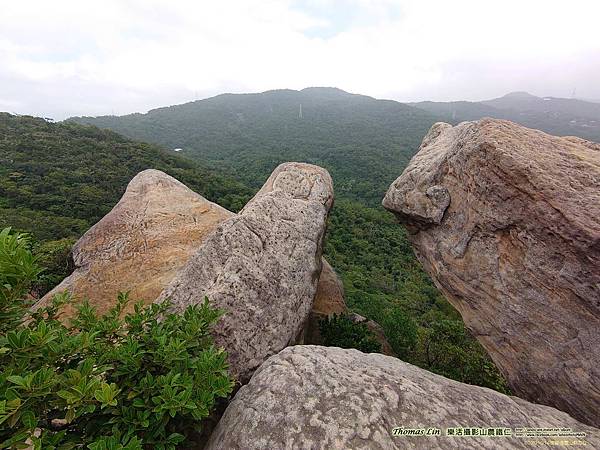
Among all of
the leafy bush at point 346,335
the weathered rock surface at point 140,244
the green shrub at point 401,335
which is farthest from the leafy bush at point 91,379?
the green shrub at point 401,335

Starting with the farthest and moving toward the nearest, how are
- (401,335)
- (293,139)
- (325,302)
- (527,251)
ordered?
(293,139) < (401,335) < (325,302) < (527,251)

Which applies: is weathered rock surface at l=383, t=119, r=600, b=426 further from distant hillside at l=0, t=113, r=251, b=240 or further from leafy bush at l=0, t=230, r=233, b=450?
distant hillside at l=0, t=113, r=251, b=240

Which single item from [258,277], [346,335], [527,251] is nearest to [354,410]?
[258,277]

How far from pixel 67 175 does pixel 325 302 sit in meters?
37.3

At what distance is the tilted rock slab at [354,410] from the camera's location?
11.1ft

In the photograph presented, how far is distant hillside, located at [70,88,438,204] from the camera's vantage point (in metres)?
82.0

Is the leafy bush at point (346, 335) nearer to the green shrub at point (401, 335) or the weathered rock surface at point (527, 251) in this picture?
the weathered rock surface at point (527, 251)

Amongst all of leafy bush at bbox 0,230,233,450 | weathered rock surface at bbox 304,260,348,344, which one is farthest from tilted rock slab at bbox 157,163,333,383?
weathered rock surface at bbox 304,260,348,344

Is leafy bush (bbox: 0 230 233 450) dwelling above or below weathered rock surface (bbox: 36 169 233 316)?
above

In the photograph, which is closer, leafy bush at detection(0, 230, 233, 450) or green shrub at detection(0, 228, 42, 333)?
leafy bush at detection(0, 230, 233, 450)

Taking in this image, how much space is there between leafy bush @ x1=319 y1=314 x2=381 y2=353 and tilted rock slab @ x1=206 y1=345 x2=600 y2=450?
459cm

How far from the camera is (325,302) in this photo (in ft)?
36.1

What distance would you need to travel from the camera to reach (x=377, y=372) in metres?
4.27

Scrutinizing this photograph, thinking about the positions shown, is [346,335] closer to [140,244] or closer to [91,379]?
[140,244]
